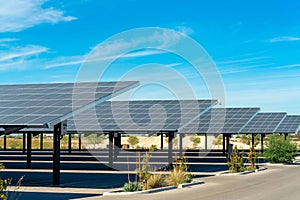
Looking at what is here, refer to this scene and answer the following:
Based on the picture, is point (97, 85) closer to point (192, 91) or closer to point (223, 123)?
point (192, 91)

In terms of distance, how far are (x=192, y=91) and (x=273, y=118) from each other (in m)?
17.5

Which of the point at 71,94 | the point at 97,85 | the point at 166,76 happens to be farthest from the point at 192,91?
the point at 71,94

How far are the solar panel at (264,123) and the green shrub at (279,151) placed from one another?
9.32 ft

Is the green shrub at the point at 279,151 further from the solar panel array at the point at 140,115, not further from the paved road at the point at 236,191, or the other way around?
the paved road at the point at 236,191

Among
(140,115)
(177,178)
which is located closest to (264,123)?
(140,115)

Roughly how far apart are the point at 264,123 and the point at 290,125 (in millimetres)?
7101

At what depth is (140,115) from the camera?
32.1 metres

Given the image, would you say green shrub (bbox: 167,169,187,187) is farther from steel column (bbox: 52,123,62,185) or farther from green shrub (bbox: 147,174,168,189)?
steel column (bbox: 52,123,62,185)

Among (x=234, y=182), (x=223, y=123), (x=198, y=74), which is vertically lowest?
(x=234, y=182)

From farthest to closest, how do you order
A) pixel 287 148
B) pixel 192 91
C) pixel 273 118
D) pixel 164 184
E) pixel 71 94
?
pixel 273 118, pixel 287 148, pixel 192 91, pixel 71 94, pixel 164 184

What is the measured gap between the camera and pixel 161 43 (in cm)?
2827

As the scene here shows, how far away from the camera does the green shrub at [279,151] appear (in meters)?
42.0

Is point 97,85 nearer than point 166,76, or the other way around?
point 97,85

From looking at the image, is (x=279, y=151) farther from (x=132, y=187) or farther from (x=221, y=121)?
(x=132, y=187)
